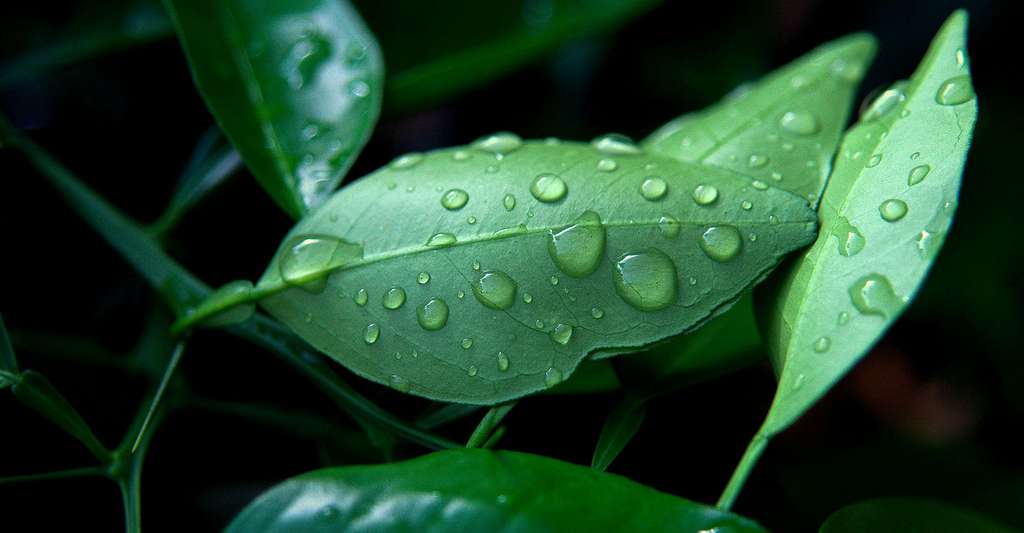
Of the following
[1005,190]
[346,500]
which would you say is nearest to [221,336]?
[346,500]

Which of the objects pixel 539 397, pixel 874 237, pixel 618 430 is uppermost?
pixel 874 237

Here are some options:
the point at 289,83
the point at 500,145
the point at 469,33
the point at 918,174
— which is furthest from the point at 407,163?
the point at 469,33

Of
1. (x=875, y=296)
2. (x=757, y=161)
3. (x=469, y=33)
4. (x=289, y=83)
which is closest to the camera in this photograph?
(x=875, y=296)

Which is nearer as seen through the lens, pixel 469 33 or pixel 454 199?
pixel 454 199

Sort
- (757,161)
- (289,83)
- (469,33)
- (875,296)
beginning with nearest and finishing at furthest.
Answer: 1. (875,296)
2. (757,161)
3. (289,83)
4. (469,33)

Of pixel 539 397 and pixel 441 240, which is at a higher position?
pixel 441 240

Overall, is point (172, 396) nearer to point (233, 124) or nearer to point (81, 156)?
point (233, 124)

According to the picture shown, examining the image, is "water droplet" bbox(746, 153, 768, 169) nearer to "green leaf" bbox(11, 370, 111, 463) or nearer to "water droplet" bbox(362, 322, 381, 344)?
"water droplet" bbox(362, 322, 381, 344)

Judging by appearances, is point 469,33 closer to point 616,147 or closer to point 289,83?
point 289,83
